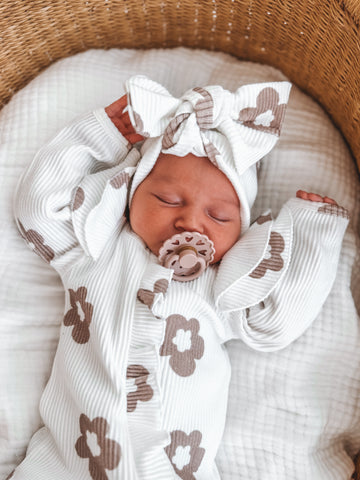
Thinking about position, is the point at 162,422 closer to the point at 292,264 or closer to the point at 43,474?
the point at 43,474

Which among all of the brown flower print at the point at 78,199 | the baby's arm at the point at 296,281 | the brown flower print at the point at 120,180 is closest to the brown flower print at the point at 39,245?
the brown flower print at the point at 78,199

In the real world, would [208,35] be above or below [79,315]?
above

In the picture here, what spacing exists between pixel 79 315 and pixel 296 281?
47 cm

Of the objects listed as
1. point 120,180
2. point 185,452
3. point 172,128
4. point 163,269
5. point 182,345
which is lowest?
point 185,452

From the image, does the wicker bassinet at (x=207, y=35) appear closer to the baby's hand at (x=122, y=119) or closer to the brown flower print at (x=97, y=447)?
the baby's hand at (x=122, y=119)

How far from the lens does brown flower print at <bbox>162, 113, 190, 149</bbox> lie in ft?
3.63

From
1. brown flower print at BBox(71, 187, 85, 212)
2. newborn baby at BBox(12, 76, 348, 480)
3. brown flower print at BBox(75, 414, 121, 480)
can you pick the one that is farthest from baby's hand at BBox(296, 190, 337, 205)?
brown flower print at BBox(75, 414, 121, 480)

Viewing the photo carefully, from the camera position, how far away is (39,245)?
119cm

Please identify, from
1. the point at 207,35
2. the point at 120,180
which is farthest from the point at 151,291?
the point at 207,35

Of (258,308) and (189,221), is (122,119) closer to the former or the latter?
(189,221)

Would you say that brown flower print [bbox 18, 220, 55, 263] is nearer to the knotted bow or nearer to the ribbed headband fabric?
the ribbed headband fabric

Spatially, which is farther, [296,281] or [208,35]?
[208,35]

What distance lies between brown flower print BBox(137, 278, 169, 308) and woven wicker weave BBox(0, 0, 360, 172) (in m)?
0.59

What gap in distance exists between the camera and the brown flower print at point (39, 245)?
1.18 m
